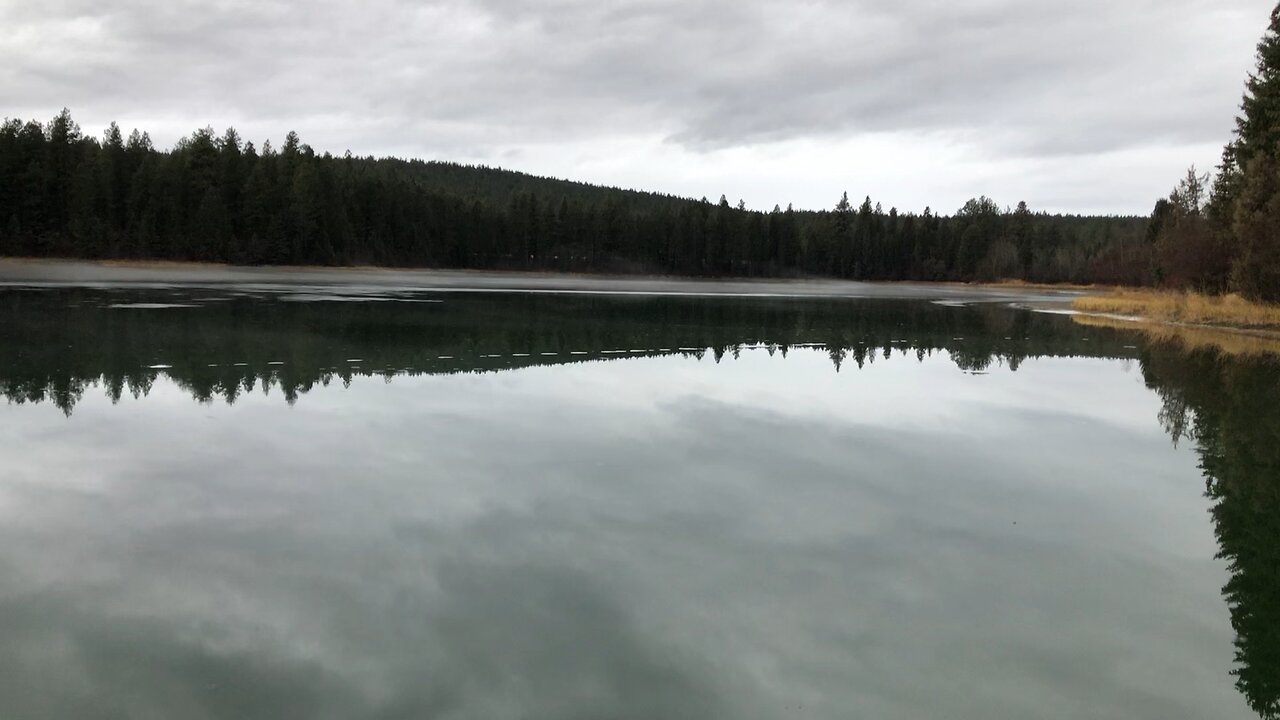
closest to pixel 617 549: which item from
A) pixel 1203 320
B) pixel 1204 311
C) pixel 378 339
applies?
pixel 378 339

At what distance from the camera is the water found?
388cm

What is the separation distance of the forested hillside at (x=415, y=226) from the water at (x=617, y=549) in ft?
198

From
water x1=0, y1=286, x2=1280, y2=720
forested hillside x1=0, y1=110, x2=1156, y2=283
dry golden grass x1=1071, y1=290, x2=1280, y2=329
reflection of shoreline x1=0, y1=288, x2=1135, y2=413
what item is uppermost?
forested hillside x1=0, y1=110, x2=1156, y2=283

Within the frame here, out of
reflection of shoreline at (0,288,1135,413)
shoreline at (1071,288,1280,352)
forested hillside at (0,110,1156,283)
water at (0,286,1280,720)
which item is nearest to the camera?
water at (0,286,1280,720)

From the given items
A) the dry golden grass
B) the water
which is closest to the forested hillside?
the dry golden grass

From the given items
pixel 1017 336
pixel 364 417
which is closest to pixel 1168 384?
pixel 1017 336

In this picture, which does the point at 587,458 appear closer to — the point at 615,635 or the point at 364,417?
the point at 364,417

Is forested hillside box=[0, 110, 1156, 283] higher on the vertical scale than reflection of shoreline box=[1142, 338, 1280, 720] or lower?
higher

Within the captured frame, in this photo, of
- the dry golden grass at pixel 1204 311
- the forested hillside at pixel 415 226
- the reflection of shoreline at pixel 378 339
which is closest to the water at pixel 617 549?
the reflection of shoreline at pixel 378 339

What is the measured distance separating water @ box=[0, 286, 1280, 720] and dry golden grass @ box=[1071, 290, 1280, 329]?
54.1 feet

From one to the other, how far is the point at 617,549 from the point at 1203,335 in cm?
2556

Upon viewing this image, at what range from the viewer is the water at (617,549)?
3.88 m

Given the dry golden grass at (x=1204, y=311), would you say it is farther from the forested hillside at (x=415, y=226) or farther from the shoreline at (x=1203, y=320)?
the forested hillside at (x=415, y=226)

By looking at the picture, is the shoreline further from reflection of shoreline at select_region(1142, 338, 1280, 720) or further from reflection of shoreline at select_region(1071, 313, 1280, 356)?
reflection of shoreline at select_region(1142, 338, 1280, 720)
